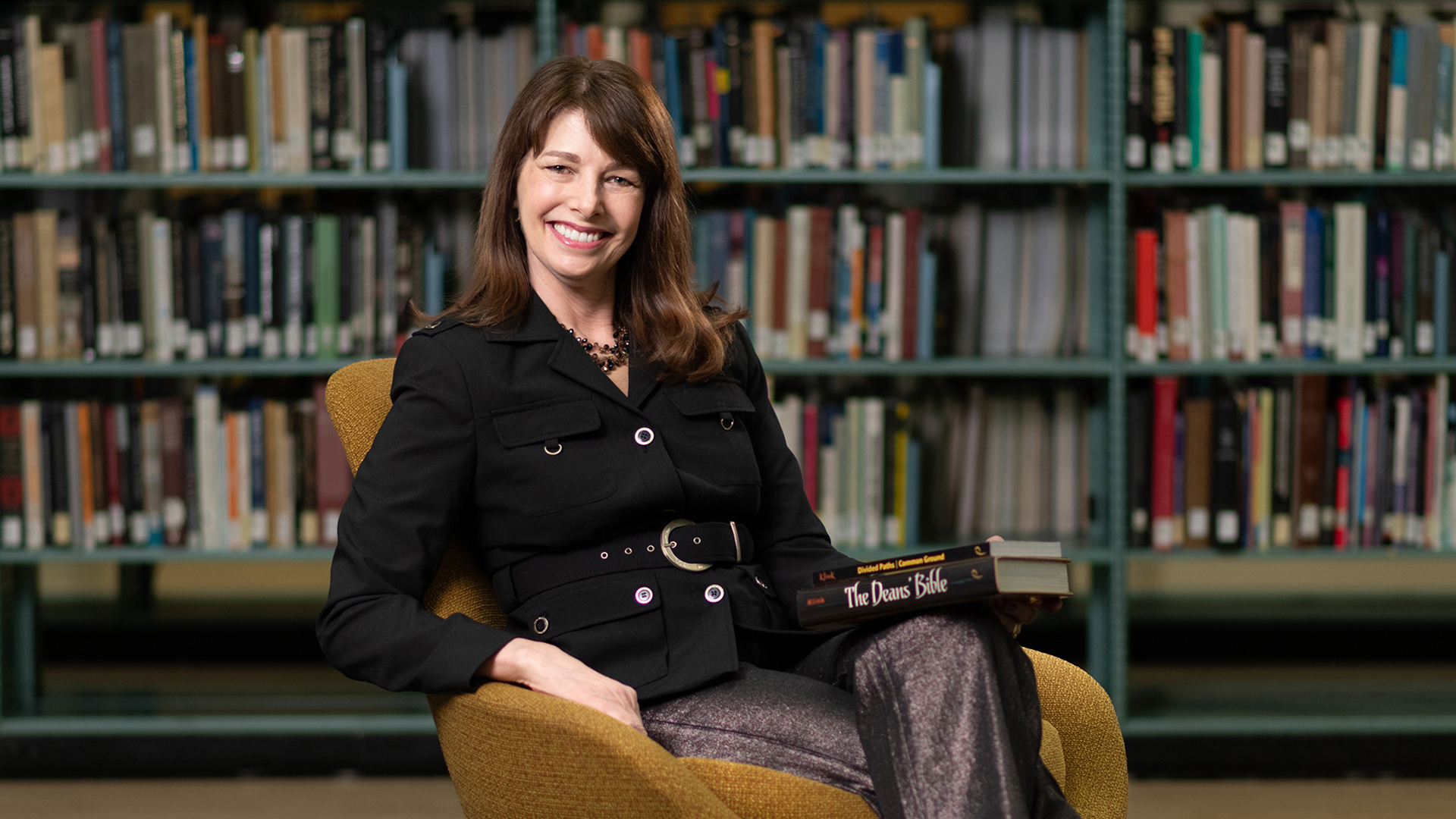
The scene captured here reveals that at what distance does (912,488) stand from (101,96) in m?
1.77

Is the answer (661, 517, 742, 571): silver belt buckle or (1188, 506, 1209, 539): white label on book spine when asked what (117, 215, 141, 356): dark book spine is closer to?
(661, 517, 742, 571): silver belt buckle

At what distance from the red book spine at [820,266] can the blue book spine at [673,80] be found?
0.32m

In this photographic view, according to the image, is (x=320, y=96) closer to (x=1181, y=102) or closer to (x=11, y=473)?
(x=11, y=473)

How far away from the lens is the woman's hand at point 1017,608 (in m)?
1.29

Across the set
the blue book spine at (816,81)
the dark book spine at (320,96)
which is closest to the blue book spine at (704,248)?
the blue book spine at (816,81)

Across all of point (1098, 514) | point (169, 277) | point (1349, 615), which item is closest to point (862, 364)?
point (1098, 514)

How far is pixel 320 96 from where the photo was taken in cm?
→ 252

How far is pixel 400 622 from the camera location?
4.25 ft

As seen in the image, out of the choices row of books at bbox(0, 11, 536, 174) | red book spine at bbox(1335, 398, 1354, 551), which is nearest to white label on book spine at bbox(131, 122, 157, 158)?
row of books at bbox(0, 11, 536, 174)

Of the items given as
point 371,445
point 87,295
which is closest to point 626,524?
point 371,445

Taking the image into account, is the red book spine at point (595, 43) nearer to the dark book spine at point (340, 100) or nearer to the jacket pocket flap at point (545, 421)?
the dark book spine at point (340, 100)

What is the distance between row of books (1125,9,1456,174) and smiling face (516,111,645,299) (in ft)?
4.63

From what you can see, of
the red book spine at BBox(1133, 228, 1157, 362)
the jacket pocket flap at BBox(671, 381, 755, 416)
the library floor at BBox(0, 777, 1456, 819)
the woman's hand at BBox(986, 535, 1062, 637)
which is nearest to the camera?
the woman's hand at BBox(986, 535, 1062, 637)

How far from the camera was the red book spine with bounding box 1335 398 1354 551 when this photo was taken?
2561 mm
